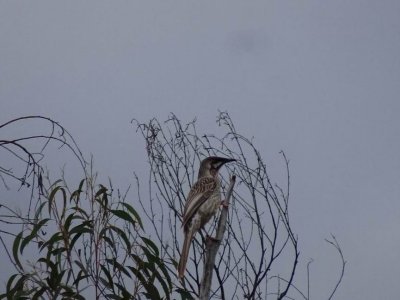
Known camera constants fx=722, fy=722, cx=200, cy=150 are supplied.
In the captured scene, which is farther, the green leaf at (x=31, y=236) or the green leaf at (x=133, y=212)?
the green leaf at (x=133, y=212)

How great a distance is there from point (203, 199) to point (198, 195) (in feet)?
0.26

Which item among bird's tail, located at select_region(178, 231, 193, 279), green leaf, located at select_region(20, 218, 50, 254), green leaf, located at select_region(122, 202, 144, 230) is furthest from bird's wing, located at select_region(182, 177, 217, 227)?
green leaf, located at select_region(20, 218, 50, 254)

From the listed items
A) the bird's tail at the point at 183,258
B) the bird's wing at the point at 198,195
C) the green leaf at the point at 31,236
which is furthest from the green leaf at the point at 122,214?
the bird's wing at the point at 198,195

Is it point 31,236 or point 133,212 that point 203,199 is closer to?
point 133,212

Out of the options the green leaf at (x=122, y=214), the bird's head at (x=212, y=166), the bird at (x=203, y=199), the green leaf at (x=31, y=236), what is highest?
the bird's head at (x=212, y=166)

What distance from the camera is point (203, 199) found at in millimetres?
6574

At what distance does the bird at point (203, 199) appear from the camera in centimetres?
631

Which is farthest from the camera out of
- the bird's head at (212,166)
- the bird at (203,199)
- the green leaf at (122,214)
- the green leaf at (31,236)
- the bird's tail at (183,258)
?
the bird's head at (212,166)

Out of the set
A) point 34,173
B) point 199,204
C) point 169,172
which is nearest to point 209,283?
point 34,173

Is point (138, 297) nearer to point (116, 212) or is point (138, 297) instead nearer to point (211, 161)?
point (116, 212)

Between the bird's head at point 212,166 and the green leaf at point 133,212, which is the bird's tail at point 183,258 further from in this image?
the bird's head at point 212,166

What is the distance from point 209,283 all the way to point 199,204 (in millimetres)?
2599

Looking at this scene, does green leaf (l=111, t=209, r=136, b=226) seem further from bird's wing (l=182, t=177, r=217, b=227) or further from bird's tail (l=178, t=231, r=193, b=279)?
bird's wing (l=182, t=177, r=217, b=227)

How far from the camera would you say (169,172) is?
7.62m
